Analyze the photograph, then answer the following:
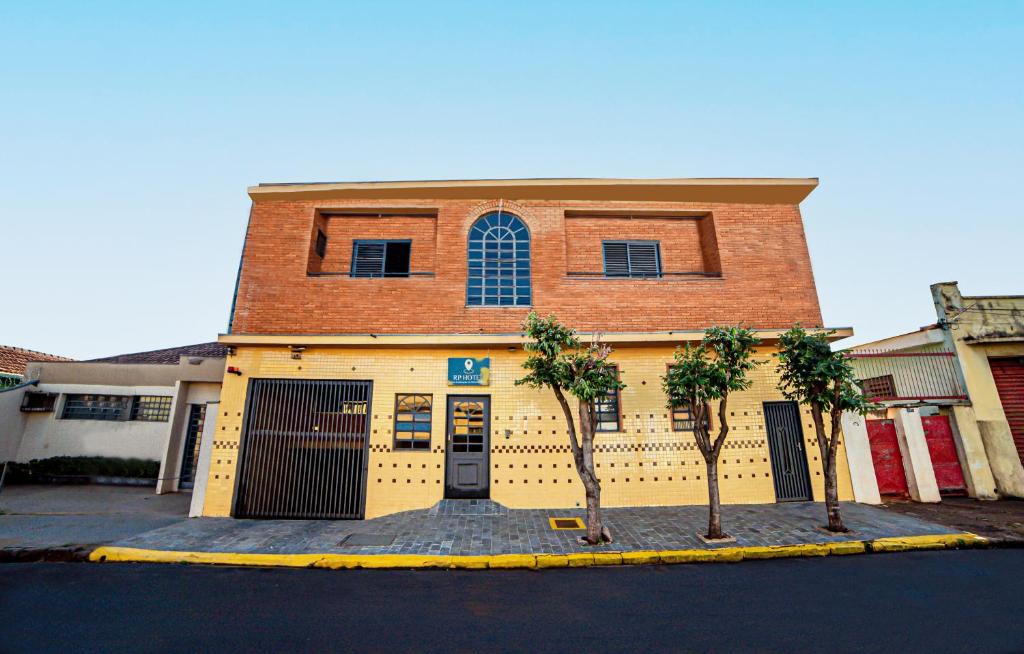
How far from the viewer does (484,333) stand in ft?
30.8

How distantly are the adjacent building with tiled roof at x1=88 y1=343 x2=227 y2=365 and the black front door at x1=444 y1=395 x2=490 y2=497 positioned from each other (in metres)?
11.4

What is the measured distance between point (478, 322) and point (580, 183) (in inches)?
179

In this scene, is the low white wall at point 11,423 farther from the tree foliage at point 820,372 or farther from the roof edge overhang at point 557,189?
the tree foliage at point 820,372

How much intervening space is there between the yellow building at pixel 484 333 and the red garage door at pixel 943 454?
2.71m

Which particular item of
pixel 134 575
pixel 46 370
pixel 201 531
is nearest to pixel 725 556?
pixel 134 575

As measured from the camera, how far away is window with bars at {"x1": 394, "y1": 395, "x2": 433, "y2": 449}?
886cm

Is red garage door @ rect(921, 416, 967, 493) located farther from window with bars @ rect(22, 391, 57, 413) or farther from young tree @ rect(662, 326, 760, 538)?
window with bars @ rect(22, 391, 57, 413)

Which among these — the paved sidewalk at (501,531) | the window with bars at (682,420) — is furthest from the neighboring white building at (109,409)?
the window with bars at (682,420)

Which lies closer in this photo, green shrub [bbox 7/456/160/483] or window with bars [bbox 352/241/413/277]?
window with bars [bbox 352/241/413/277]

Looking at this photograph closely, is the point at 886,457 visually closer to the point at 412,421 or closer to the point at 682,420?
the point at 682,420

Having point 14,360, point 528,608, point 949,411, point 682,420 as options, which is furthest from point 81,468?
point 949,411

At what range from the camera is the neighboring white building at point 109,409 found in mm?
12609

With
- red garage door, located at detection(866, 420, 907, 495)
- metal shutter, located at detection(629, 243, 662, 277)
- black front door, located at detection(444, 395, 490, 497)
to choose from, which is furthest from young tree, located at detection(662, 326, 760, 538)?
red garage door, located at detection(866, 420, 907, 495)

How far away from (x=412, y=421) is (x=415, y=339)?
188cm
